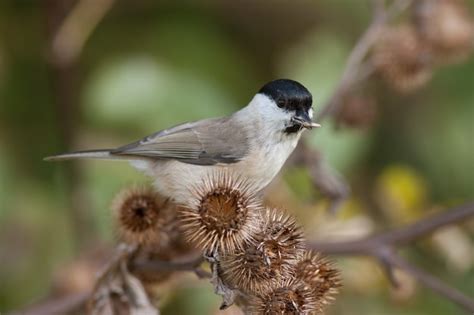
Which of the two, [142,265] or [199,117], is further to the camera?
[199,117]

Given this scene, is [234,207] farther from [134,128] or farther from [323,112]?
[134,128]

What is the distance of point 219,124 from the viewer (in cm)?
294

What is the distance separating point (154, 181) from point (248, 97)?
1.37m

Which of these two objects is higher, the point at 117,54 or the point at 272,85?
the point at 117,54

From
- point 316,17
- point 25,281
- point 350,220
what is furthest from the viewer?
point 316,17

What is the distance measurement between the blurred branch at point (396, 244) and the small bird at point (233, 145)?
352 millimetres

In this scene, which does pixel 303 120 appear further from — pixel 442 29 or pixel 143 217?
pixel 442 29

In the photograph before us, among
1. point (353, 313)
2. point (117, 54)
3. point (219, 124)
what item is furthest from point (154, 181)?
point (117, 54)

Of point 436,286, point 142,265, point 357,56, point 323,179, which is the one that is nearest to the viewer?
Result: point 142,265

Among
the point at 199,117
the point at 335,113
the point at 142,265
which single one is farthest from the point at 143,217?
the point at 199,117

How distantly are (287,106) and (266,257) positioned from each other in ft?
2.85

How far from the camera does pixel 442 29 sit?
3.12m

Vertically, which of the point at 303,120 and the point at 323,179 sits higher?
the point at 303,120

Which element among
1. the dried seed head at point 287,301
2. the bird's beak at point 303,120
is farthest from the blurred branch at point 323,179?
the dried seed head at point 287,301
